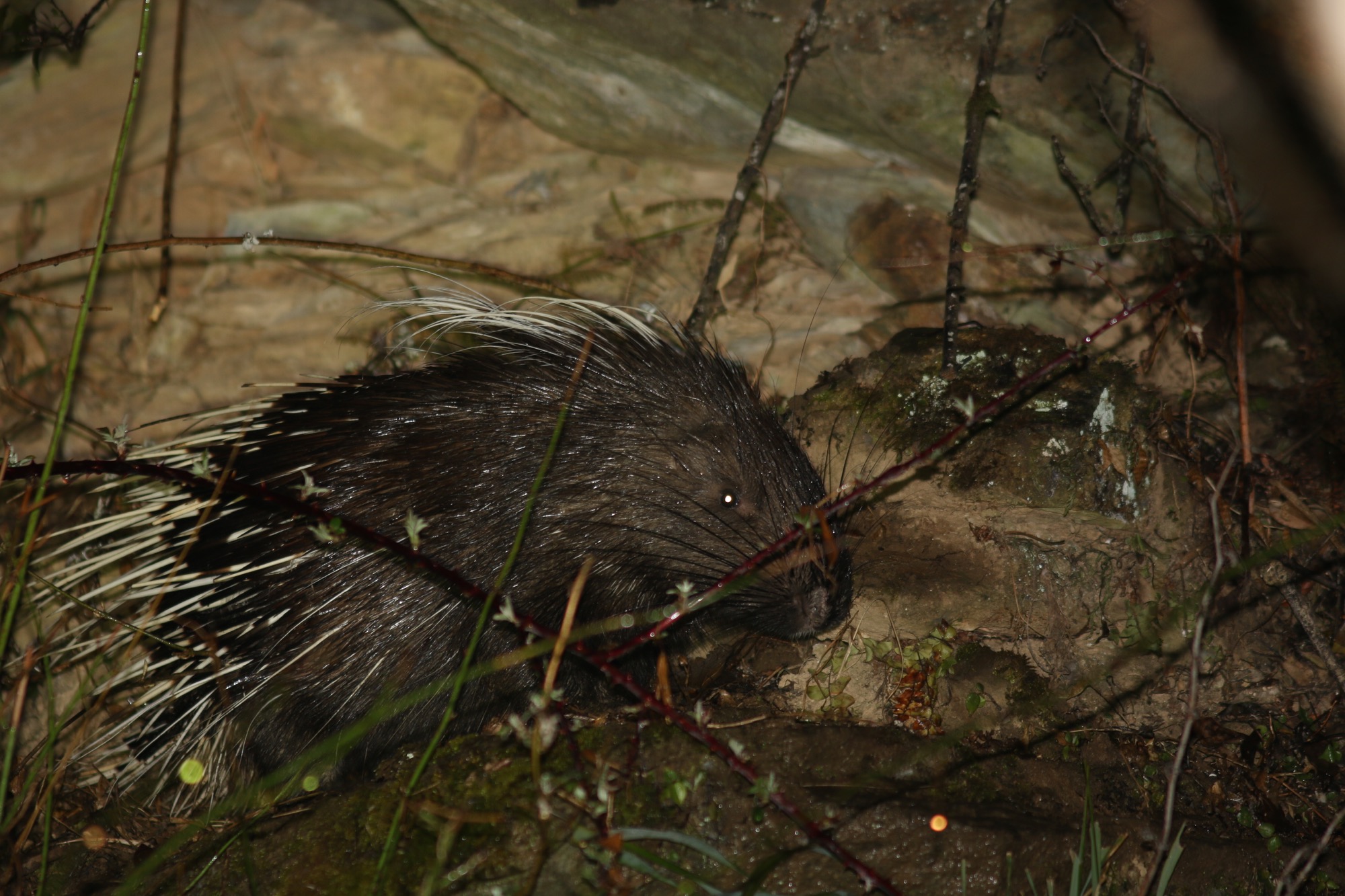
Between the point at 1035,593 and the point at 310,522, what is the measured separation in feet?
6.95

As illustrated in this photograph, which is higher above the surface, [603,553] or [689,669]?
[603,553]

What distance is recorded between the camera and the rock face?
3.02 m

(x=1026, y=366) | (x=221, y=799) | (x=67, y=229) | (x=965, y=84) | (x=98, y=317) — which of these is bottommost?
(x=221, y=799)

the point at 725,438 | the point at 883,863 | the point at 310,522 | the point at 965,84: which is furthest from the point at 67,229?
the point at 883,863

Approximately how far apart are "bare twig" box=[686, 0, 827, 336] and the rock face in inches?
3.8

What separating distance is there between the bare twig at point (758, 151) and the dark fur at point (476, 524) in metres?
Result: 0.53

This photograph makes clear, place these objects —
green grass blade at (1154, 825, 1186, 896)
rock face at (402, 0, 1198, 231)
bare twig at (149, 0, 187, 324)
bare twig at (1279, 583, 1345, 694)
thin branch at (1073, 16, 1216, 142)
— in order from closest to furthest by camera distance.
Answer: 1. green grass blade at (1154, 825, 1186, 896)
2. bare twig at (1279, 583, 1345, 694)
3. thin branch at (1073, 16, 1216, 142)
4. rock face at (402, 0, 1198, 231)
5. bare twig at (149, 0, 187, 324)

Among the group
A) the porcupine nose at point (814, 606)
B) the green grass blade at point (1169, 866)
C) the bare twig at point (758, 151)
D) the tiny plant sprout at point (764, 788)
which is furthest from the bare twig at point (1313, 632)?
the bare twig at point (758, 151)

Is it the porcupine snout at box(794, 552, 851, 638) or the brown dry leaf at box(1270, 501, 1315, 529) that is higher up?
the brown dry leaf at box(1270, 501, 1315, 529)

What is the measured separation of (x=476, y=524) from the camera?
2.64m

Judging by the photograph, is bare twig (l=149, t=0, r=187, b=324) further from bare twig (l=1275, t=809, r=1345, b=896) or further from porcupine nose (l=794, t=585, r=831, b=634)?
bare twig (l=1275, t=809, r=1345, b=896)

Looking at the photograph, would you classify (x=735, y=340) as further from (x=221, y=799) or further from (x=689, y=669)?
(x=221, y=799)

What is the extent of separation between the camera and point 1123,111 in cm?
303

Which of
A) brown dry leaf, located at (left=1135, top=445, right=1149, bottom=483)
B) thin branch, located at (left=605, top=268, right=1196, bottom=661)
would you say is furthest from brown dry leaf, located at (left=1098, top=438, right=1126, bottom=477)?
thin branch, located at (left=605, top=268, right=1196, bottom=661)
